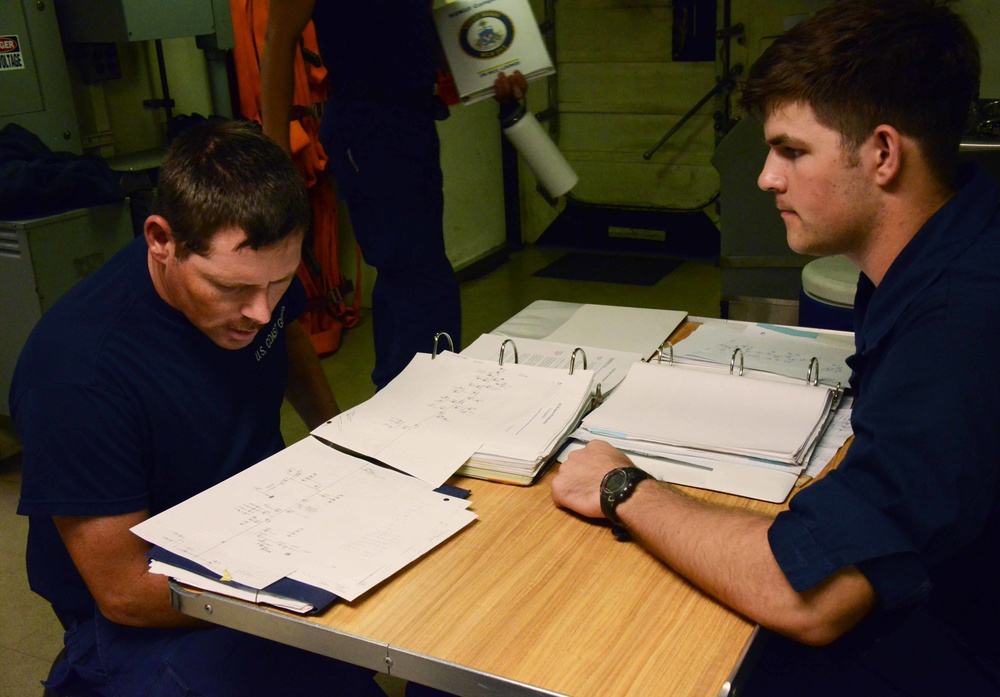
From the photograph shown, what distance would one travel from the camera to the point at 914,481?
3.29 ft

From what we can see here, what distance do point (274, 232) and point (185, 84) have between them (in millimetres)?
2922

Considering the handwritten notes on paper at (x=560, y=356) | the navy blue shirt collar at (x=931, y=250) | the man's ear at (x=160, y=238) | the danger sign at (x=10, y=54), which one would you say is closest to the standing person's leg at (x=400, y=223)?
the handwritten notes on paper at (x=560, y=356)

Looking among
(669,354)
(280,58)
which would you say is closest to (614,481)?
(669,354)

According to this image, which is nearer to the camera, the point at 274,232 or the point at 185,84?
the point at 274,232

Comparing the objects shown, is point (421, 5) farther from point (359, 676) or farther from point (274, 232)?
point (359, 676)

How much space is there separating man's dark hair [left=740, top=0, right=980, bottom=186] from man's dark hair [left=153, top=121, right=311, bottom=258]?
0.70 meters

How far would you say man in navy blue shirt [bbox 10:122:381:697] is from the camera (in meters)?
1.27

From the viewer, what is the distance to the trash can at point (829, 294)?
2.37 metres

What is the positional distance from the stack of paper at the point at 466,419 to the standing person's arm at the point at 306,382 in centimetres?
27

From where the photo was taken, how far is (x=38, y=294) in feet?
9.46

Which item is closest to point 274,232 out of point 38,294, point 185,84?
point 38,294

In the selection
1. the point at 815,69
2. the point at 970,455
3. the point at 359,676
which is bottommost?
the point at 359,676

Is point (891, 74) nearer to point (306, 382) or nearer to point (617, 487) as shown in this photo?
point (617, 487)

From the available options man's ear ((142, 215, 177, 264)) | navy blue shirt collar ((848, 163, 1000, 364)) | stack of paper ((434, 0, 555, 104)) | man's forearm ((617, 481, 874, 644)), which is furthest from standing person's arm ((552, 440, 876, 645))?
stack of paper ((434, 0, 555, 104))
